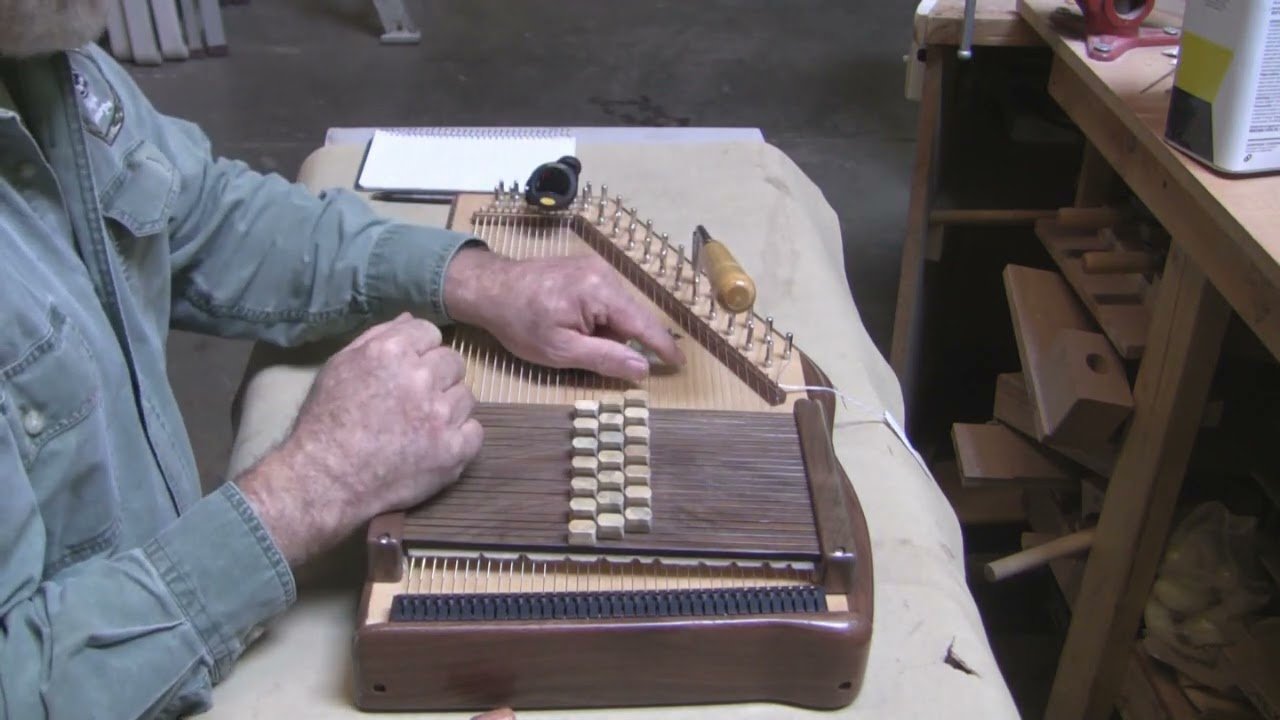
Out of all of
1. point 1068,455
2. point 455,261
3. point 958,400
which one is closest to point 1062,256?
point 1068,455

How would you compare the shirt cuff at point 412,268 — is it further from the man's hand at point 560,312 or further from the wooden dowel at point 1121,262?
the wooden dowel at point 1121,262

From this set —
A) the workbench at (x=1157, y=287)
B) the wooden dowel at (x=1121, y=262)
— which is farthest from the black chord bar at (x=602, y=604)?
the wooden dowel at (x=1121, y=262)

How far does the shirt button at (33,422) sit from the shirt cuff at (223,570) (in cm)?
11

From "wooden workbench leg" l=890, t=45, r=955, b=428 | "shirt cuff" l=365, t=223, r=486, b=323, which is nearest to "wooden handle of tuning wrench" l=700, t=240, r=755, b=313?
"shirt cuff" l=365, t=223, r=486, b=323

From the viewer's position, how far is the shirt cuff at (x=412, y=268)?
1.09 meters

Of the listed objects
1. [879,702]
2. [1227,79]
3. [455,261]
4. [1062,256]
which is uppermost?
[1227,79]

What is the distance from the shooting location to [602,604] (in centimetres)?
74

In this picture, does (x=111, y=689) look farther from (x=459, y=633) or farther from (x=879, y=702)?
(x=879, y=702)

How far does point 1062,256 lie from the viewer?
63.1 inches

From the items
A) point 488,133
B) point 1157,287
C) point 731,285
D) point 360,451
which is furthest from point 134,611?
point 1157,287

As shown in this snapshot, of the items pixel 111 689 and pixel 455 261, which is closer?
pixel 111 689

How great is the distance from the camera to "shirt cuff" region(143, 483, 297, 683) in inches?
29.1

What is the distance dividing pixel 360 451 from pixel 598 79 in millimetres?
3421

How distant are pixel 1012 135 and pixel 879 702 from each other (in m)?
1.40
